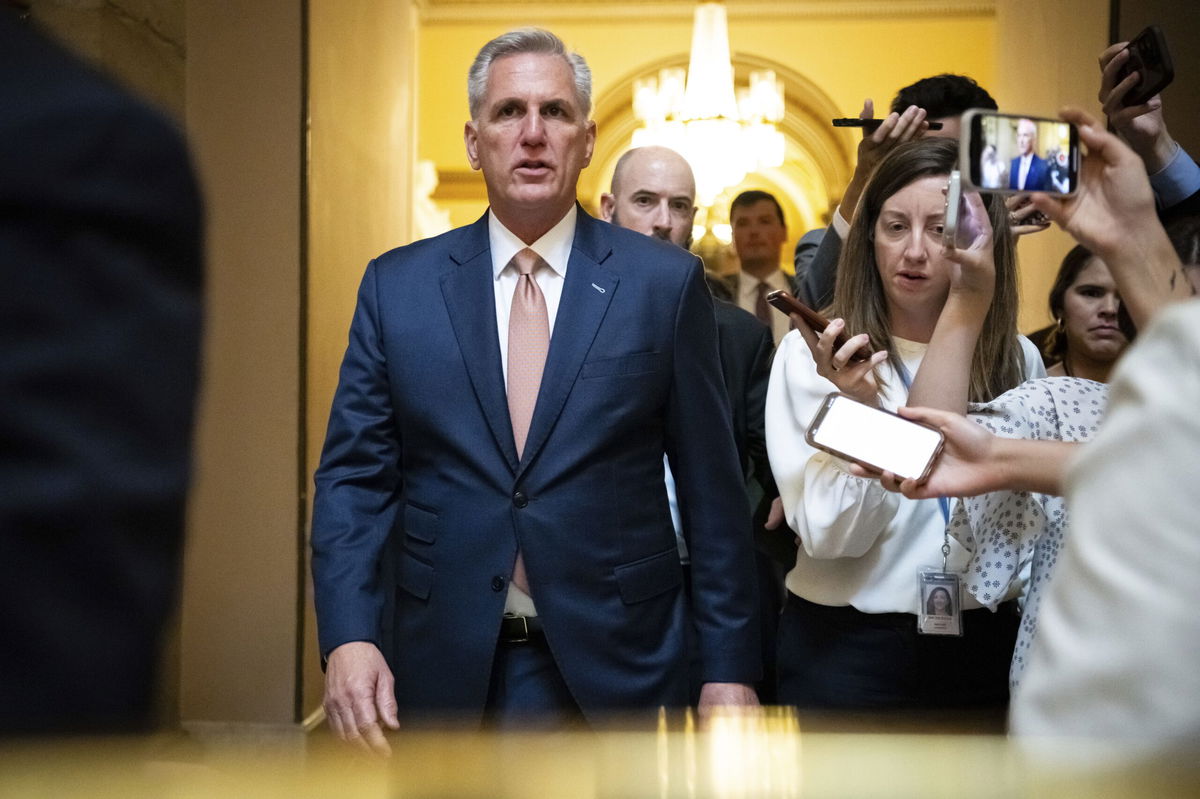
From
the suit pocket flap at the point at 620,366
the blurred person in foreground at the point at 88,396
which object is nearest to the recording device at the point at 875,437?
the suit pocket flap at the point at 620,366

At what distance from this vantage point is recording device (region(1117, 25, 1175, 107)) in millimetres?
2570

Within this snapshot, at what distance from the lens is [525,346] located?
8.69 ft

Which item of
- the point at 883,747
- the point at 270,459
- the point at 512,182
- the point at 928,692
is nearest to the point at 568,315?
the point at 512,182

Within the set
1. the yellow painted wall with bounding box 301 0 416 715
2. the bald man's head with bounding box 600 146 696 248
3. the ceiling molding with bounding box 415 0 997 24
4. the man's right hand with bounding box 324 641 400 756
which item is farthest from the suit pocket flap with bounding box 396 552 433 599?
the ceiling molding with bounding box 415 0 997 24

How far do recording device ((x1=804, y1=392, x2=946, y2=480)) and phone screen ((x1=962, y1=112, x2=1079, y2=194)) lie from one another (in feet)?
1.39

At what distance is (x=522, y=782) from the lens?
0.67m

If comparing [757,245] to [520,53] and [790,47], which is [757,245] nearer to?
[520,53]

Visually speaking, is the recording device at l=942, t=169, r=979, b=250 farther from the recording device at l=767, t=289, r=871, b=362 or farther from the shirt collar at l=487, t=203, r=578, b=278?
the shirt collar at l=487, t=203, r=578, b=278

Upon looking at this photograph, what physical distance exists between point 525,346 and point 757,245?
12.7ft

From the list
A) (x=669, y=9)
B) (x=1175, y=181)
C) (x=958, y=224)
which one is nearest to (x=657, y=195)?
(x=1175, y=181)

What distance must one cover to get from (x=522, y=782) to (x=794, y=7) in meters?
15.0

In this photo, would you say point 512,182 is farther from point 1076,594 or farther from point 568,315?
point 1076,594

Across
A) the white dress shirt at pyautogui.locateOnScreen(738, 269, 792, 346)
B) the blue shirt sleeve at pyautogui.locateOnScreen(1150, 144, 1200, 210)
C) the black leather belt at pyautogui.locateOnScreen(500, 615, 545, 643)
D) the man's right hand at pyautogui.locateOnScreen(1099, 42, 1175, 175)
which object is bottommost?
the black leather belt at pyautogui.locateOnScreen(500, 615, 545, 643)

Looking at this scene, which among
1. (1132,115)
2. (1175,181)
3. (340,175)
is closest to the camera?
(1132,115)
